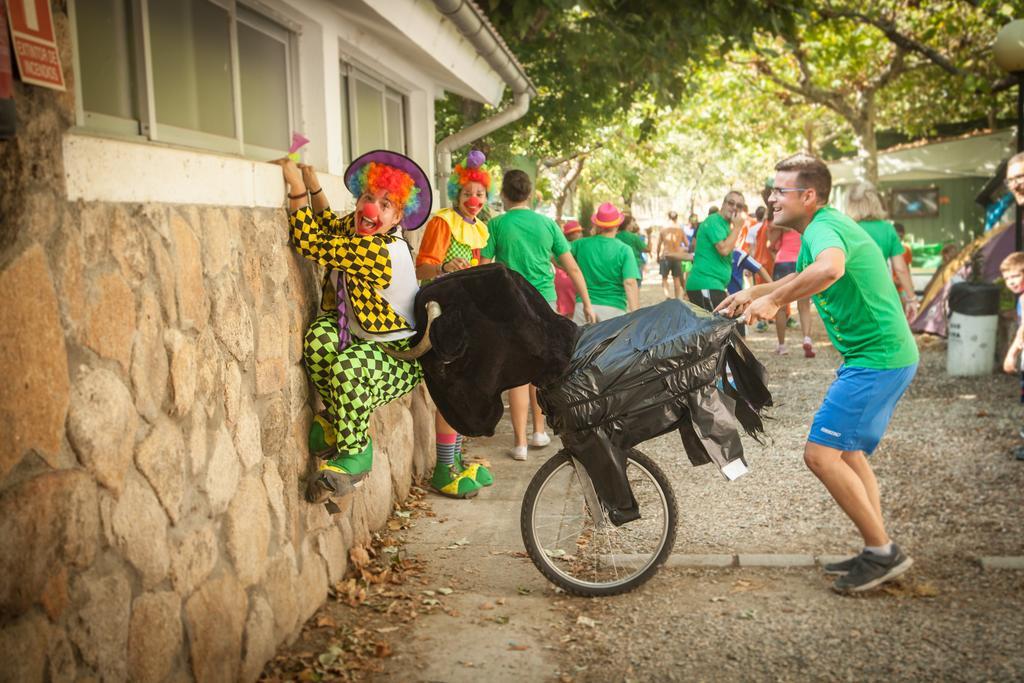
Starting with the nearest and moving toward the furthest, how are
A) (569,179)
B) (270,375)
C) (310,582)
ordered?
(270,375) → (310,582) → (569,179)

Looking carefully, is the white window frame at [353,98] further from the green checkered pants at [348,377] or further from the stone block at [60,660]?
the stone block at [60,660]

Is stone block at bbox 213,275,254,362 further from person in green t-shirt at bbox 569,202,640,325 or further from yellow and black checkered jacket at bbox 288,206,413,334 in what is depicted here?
person in green t-shirt at bbox 569,202,640,325

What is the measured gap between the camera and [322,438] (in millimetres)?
4363

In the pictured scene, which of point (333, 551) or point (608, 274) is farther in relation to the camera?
point (608, 274)

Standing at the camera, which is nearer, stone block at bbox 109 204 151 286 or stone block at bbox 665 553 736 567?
stone block at bbox 109 204 151 286

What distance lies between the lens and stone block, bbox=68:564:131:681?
8.41 feet

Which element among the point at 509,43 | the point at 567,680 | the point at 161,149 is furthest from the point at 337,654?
the point at 509,43

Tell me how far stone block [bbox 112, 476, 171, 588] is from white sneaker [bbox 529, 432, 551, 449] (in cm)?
453

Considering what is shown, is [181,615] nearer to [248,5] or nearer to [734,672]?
[734,672]

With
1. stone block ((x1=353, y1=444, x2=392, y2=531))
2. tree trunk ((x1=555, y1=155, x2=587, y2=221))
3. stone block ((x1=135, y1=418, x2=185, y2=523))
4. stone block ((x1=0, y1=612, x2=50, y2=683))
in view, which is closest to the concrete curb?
stone block ((x1=353, y1=444, x2=392, y2=531))

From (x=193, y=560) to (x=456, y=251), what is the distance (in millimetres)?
3525

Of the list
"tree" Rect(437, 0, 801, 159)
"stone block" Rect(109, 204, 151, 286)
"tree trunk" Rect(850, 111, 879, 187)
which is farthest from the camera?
"tree trunk" Rect(850, 111, 879, 187)

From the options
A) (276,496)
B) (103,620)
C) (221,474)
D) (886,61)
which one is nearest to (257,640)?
(276,496)

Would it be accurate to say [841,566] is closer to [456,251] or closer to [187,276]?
[456,251]
